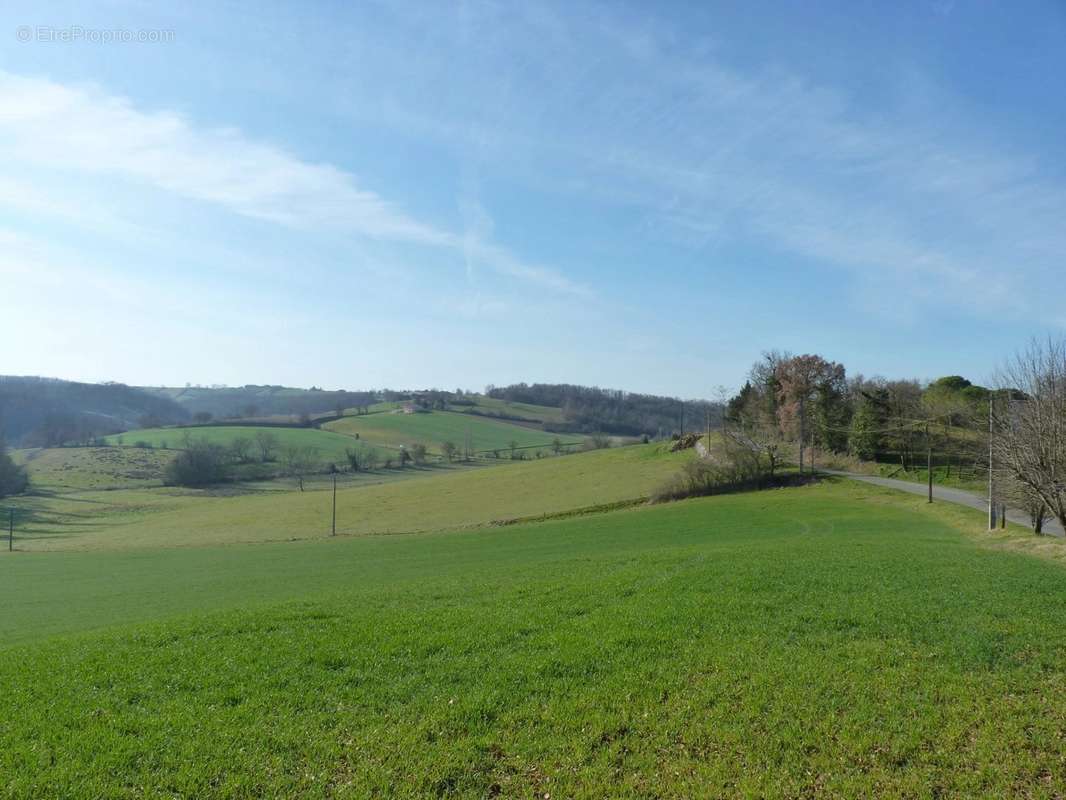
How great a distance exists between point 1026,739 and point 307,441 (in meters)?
127

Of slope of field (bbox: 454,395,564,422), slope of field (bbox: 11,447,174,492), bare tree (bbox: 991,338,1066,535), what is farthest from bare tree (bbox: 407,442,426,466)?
bare tree (bbox: 991,338,1066,535)

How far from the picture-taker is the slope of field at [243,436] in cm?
12100

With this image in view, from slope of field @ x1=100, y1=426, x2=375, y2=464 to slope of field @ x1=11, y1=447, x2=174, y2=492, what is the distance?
18.7 ft

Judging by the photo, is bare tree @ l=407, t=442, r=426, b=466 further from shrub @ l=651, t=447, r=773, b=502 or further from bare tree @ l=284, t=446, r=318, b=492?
shrub @ l=651, t=447, r=773, b=502

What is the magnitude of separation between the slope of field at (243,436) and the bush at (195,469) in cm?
932

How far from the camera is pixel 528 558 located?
1260 inches

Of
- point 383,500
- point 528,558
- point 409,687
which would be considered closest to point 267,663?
point 409,687

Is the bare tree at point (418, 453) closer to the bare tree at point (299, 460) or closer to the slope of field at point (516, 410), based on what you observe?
the bare tree at point (299, 460)

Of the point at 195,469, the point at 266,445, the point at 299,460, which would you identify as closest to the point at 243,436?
the point at 266,445

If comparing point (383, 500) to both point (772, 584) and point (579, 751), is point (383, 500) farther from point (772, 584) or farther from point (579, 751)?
point (579, 751)

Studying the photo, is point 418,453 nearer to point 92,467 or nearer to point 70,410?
point 92,467

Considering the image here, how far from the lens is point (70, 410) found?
156500 mm

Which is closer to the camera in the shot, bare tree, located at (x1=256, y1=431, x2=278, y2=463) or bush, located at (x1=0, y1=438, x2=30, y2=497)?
bush, located at (x1=0, y1=438, x2=30, y2=497)

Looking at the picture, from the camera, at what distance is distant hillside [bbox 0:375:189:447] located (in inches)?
5433
